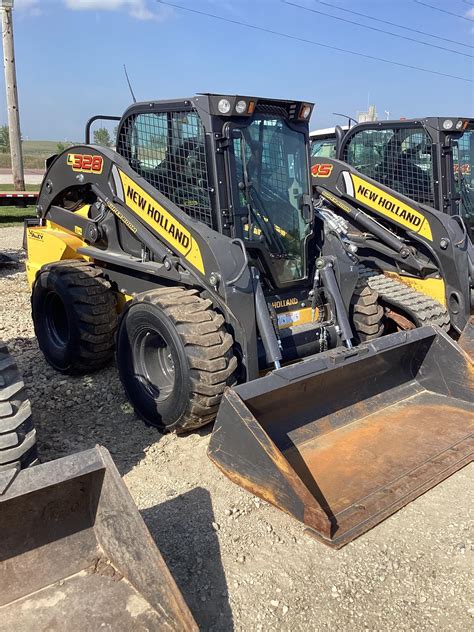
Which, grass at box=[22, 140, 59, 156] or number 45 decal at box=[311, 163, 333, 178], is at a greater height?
grass at box=[22, 140, 59, 156]

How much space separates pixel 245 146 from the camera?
14.4 feet

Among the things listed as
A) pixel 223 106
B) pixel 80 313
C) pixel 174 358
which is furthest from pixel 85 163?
pixel 174 358

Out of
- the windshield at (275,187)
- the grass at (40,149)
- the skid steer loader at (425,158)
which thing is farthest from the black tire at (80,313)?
the grass at (40,149)

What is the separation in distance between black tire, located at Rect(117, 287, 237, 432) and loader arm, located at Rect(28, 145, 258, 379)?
0.17 metres

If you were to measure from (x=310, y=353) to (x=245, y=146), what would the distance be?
1.59 m

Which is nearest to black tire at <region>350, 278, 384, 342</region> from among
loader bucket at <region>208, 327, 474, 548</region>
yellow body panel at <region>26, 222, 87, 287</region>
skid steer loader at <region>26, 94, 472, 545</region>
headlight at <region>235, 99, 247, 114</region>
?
skid steer loader at <region>26, 94, 472, 545</region>

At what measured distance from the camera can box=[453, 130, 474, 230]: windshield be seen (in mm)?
6906

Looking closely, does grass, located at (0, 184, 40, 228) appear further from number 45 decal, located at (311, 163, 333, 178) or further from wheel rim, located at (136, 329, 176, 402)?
wheel rim, located at (136, 329, 176, 402)

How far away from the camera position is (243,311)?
158 inches

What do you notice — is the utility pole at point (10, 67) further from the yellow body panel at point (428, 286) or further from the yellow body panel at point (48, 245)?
the yellow body panel at point (428, 286)

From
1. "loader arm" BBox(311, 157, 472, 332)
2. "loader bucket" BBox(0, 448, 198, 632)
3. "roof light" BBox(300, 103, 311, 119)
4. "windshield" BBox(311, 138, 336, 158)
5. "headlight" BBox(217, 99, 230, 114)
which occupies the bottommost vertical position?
"loader bucket" BBox(0, 448, 198, 632)

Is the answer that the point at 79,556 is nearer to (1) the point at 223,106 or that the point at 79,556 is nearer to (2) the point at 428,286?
(1) the point at 223,106

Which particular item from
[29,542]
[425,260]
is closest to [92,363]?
[29,542]

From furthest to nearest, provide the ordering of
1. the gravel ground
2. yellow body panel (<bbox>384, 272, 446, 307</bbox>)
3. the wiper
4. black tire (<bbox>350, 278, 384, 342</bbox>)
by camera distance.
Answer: yellow body panel (<bbox>384, 272, 446, 307</bbox>) < black tire (<bbox>350, 278, 384, 342</bbox>) < the wiper < the gravel ground
